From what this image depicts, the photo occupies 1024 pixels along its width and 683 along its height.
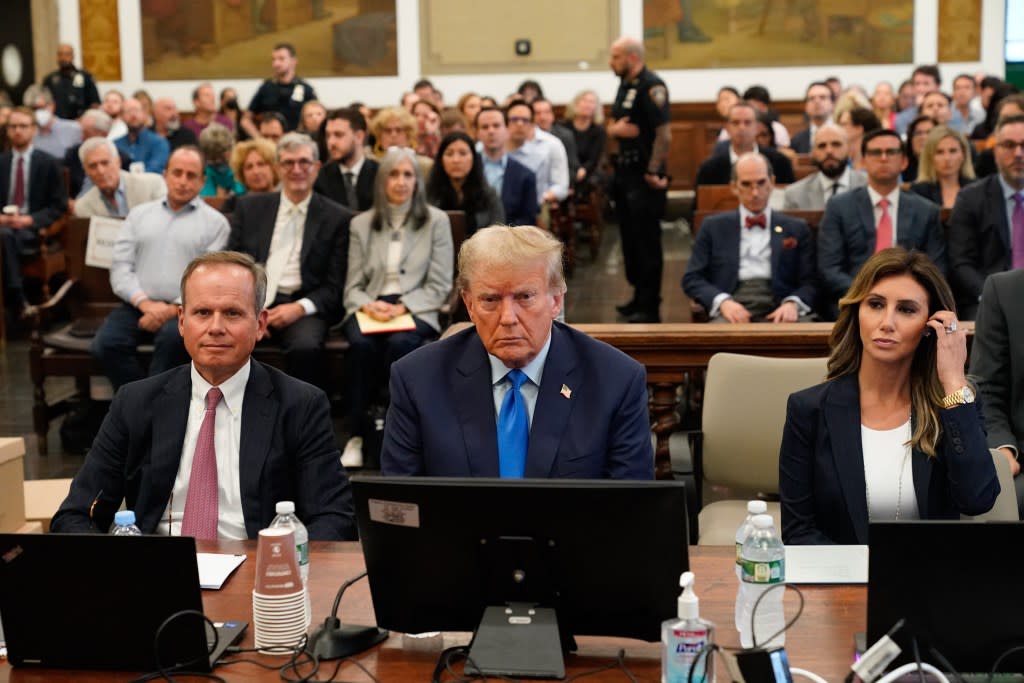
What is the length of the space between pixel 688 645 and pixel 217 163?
762cm

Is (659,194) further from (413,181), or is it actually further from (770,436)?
(770,436)

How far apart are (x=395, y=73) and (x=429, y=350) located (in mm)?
13796

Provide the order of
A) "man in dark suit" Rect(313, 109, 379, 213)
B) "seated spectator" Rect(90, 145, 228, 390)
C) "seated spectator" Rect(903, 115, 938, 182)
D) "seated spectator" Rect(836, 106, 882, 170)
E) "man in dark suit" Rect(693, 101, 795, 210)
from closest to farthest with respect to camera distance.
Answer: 1. "seated spectator" Rect(90, 145, 228, 390)
2. "man in dark suit" Rect(313, 109, 379, 213)
3. "seated spectator" Rect(903, 115, 938, 182)
4. "man in dark suit" Rect(693, 101, 795, 210)
5. "seated spectator" Rect(836, 106, 882, 170)

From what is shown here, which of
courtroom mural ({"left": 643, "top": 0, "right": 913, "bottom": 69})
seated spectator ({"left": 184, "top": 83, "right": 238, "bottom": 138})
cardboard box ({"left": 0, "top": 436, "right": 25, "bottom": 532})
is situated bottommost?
cardboard box ({"left": 0, "top": 436, "right": 25, "bottom": 532})

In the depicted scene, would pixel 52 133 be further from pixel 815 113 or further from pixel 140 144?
pixel 815 113

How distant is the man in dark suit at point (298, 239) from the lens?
643 centimetres

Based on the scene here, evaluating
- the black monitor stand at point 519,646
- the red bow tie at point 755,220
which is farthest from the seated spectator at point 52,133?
the black monitor stand at point 519,646

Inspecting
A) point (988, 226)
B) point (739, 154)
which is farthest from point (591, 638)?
point (739, 154)

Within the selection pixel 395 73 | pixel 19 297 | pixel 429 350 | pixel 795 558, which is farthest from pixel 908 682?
pixel 395 73

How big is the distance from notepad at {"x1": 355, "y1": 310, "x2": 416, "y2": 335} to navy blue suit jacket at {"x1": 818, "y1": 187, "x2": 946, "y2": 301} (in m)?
2.01

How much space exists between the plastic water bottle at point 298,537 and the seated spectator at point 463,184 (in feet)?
15.3

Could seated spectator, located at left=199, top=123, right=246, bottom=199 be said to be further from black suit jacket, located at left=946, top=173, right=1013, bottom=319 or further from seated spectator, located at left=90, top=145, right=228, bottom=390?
black suit jacket, located at left=946, top=173, right=1013, bottom=319

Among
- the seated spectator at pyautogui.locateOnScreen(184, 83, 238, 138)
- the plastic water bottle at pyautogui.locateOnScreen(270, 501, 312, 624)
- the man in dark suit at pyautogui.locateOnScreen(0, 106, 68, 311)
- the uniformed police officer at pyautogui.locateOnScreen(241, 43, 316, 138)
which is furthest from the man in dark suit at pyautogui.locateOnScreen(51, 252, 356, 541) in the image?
the seated spectator at pyautogui.locateOnScreen(184, 83, 238, 138)

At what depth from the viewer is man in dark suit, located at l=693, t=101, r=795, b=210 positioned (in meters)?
8.70
